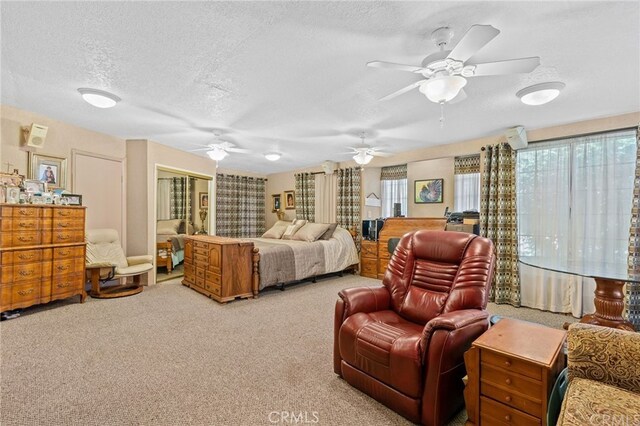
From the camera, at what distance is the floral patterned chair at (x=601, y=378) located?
1.07 metres

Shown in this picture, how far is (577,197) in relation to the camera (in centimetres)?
355

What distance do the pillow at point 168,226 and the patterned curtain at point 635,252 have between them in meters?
6.69

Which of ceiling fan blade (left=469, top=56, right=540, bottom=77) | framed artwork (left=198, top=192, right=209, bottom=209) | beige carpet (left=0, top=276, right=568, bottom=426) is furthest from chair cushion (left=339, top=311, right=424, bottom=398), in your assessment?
framed artwork (left=198, top=192, right=209, bottom=209)

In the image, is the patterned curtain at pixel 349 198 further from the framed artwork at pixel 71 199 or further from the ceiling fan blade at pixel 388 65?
the framed artwork at pixel 71 199

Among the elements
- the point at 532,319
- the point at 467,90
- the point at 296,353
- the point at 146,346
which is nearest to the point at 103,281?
the point at 146,346

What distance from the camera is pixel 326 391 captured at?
1.97 m

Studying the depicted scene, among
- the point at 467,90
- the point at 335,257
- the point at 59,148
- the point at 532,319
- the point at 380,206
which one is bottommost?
the point at 532,319

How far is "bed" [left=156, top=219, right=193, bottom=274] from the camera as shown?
5.44 metres

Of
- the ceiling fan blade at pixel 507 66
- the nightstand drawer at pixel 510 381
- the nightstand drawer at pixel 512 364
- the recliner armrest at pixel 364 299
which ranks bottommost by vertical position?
the nightstand drawer at pixel 510 381

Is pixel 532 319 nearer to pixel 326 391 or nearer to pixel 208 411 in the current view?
pixel 326 391

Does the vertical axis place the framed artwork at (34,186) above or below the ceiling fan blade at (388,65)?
below

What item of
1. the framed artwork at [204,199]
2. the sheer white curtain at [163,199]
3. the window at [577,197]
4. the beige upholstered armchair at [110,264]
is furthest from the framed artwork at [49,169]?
the window at [577,197]

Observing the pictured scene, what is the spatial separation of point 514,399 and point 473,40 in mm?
1850

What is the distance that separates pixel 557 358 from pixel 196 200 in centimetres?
603
